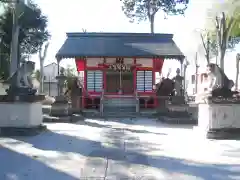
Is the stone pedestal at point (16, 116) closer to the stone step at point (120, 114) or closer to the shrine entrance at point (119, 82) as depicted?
the stone step at point (120, 114)

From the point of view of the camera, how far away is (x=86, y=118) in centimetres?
1817

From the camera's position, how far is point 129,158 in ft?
26.1

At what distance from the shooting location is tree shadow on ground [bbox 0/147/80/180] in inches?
248

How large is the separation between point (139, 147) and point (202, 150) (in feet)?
5.21

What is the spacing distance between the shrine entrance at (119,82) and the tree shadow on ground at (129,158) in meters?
13.2

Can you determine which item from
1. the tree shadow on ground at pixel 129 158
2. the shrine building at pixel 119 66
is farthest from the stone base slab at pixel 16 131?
the shrine building at pixel 119 66

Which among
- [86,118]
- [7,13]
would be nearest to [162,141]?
[86,118]

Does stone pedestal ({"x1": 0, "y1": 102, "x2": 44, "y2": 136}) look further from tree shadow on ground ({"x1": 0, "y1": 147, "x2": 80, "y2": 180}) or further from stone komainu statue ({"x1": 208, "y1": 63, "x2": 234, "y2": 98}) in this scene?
stone komainu statue ({"x1": 208, "y1": 63, "x2": 234, "y2": 98})

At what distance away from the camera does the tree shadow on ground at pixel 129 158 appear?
6719 millimetres

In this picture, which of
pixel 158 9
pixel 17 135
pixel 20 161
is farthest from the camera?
pixel 158 9

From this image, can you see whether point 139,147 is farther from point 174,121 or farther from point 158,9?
point 158,9

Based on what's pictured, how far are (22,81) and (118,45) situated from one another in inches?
444

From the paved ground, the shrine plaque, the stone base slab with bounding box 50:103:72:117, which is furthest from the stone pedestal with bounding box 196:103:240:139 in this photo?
the shrine plaque

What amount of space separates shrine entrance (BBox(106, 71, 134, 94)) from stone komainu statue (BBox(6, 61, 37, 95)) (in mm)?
12079
